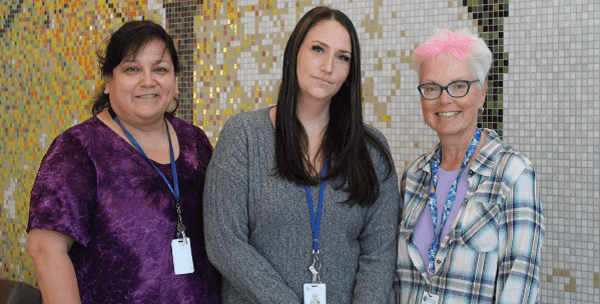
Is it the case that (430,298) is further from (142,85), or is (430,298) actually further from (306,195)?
(142,85)

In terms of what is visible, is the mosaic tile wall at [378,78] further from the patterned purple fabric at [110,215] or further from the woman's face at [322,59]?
the patterned purple fabric at [110,215]

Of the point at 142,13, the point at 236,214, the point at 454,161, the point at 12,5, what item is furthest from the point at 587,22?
the point at 12,5

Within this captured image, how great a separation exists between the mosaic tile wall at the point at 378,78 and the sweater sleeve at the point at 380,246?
885 mm

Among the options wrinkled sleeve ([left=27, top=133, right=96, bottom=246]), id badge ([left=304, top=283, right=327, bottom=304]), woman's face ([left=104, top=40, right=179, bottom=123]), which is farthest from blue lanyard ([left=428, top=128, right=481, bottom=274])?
wrinkled sleeve ([left=27, top=133, right=96, bottom=246])

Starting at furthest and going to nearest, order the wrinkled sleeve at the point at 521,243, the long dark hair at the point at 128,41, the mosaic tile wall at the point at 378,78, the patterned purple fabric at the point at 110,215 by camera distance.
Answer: the mosaic tile wall at the point at 378,78, the long dark hair at the point at 128,41, the patterned purple fabric at the point at 110,215, the wrinkled sleeve at the point at 521,243

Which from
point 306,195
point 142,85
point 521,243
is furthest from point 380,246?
point 142,85

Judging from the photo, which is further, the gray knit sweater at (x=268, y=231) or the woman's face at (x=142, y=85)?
the woman's face at (x=142, y=85)

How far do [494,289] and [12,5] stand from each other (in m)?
4.13

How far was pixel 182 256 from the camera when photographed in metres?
1.85

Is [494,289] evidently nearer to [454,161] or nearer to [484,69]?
[454,161]

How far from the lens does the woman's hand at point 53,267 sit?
1664 millimetres

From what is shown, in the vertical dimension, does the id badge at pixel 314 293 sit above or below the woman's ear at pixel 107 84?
below

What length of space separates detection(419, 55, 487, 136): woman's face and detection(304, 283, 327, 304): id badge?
0.72m

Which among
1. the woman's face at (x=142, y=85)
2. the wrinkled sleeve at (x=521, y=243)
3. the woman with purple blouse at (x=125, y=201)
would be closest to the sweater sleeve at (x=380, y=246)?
the wrinkled sleeve at (x=521, y=243)
